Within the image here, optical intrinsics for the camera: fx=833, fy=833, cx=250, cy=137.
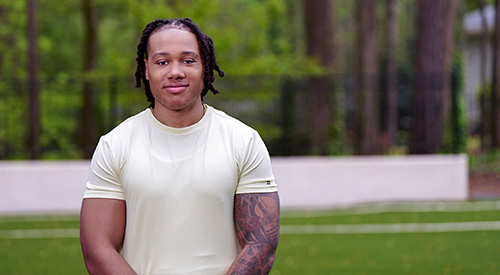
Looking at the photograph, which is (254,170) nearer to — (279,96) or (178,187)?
(178,187)

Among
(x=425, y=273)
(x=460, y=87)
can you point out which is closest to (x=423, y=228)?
(x=425, y=273)

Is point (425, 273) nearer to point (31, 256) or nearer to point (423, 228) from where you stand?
point (423, 228)

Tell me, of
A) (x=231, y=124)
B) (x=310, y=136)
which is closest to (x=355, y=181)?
(x=310, y=136)

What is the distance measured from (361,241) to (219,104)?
225 inches

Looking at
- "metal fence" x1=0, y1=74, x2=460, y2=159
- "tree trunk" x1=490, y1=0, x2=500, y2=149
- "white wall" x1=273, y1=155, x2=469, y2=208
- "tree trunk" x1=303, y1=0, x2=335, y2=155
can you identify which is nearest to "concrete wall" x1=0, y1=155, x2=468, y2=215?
"white wall" x1=273, y1=155, x2=469, y2=208

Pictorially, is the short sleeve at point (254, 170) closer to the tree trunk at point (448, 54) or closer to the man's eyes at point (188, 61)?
the man's eyes at point (188, 61)

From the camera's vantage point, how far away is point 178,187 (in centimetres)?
294

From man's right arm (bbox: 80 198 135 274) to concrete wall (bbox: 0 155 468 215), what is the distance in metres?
12.2

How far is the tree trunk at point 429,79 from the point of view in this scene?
16.6 metres

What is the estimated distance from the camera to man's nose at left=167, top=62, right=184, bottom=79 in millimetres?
2979

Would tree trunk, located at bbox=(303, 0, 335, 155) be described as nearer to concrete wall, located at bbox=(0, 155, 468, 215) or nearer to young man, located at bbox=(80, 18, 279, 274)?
concrete wall, located at bbox=(0, 155, 468, 215)

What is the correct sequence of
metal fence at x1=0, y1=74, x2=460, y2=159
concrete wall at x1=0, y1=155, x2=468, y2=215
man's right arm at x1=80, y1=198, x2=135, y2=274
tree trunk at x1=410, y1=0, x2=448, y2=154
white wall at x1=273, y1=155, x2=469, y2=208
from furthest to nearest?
tree trunk at x1=410, y1=0, x2=448, y2=154 → metal fence at x1=0, y1=74, x2=460, y2=159 → white wall at x1=273, y1=155, x2=469, y2=208 → concrete wall at x1=0, y1=155, x2=468, y2=215 → man's right arm at x1=80, y1=198, x2=135, y2=274

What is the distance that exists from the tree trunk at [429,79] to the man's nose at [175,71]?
13683 millimetres

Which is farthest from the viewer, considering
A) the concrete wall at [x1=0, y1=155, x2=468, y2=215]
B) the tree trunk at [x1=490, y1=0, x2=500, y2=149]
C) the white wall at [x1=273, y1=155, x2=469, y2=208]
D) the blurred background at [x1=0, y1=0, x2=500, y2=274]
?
the tree trunk at [x1=490, y1=0, x2=500, y2=149]
